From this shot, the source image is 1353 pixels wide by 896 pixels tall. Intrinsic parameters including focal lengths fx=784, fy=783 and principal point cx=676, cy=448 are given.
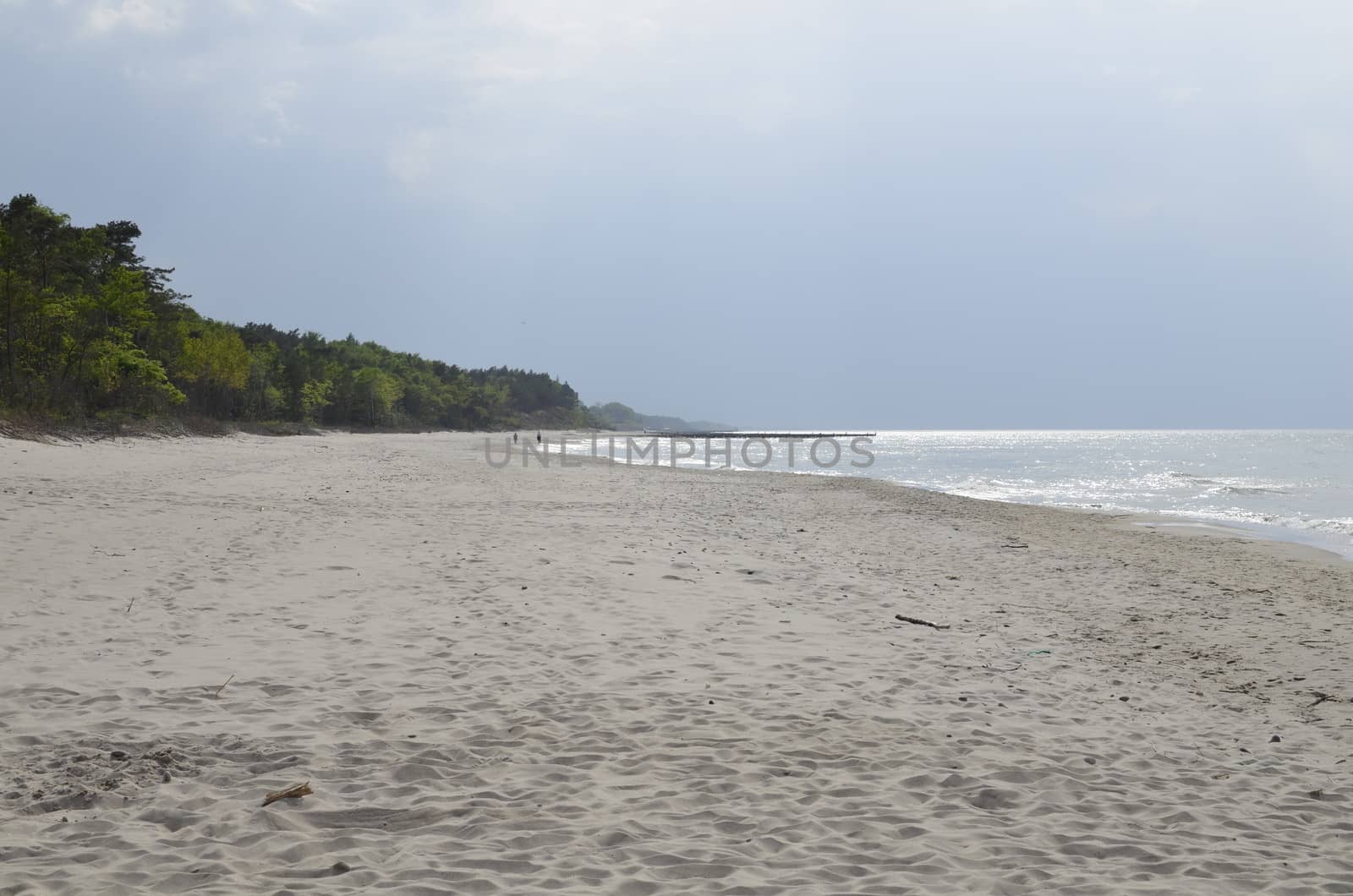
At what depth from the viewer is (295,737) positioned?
5855 millimetres

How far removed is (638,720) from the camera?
647 centimetres

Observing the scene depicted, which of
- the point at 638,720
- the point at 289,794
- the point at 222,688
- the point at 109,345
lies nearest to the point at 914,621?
the point at 638,720

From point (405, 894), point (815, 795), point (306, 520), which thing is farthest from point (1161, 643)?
point (306, 520)

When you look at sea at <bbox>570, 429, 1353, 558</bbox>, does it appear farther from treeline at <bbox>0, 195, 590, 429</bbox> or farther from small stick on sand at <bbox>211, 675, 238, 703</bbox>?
treeline at <bbox>0, 195, 590, 429</bbox>

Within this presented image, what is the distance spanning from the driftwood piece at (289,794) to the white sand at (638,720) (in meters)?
0.13

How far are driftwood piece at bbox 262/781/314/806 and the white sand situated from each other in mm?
127

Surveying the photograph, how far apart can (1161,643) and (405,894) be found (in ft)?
30.5

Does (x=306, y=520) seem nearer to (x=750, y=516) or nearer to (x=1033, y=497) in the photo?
(x=750, y=516)

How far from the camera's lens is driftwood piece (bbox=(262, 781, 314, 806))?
4.89m

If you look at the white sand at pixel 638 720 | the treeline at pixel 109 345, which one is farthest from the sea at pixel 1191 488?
the treeline at pixel 109 345

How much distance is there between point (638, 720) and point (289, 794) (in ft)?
8.59

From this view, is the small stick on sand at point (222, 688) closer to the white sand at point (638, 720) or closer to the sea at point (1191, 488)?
the white sand at point (638, 720)

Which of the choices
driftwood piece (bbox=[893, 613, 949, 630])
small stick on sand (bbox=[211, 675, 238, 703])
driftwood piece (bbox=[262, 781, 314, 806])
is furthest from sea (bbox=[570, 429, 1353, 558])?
small stick on sand (bbox=[211, 675, 238, 703])

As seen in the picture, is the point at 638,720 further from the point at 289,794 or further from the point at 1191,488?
the point at 1191,488
